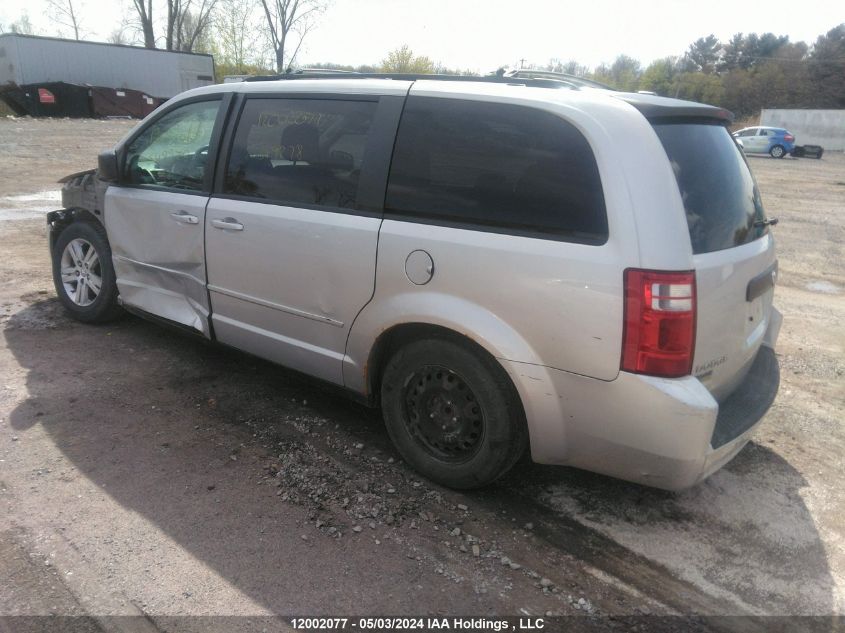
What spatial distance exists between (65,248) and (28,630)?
Result: 3635mm

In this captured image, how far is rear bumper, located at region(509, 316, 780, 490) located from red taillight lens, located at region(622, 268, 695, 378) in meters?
0.06

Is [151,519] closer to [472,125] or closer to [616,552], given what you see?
[616,552]

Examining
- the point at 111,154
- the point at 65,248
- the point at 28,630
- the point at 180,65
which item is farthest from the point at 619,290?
the point at 180,65

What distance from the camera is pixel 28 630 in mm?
2230

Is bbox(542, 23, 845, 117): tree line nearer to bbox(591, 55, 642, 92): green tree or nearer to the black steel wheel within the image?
bbox(591, 55, 642, 92): green tree

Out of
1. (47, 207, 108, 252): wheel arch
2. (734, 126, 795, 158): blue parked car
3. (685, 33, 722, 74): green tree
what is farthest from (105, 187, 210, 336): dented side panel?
(685, 33, 722, 74): green tree

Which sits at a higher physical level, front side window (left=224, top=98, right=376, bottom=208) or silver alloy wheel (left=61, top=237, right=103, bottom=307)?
front side window (left=224, top=98, right=376, bottom=208)

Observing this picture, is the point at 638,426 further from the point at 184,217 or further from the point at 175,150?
the point at 175,150

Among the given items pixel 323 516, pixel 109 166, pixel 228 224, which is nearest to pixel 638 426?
pixel 323 516

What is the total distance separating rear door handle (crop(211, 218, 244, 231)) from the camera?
367 cm

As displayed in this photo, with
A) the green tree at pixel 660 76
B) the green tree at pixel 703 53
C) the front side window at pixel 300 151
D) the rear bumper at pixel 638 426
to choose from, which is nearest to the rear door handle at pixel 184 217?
the front side window at pixel 300 151

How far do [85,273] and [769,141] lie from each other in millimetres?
35033

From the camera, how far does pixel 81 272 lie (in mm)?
5074

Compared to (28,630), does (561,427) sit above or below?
above
